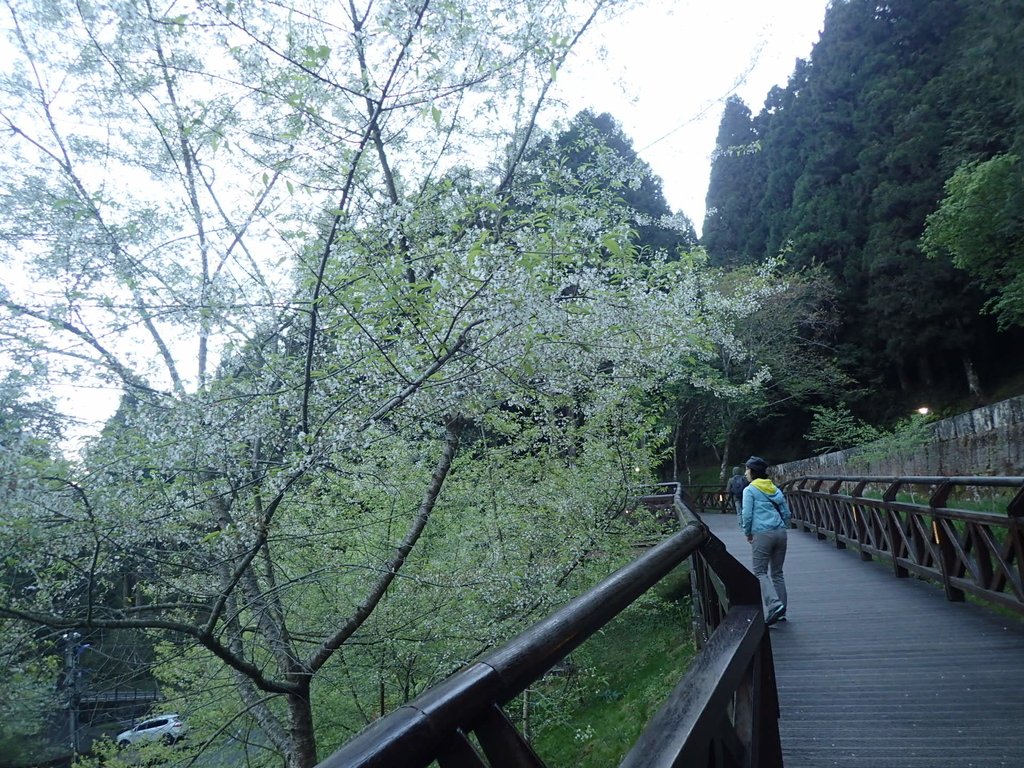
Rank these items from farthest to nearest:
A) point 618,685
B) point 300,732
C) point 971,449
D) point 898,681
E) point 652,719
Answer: point 618,685 < point 971,449 < point 300,732 < point 898,681 < point 652,719

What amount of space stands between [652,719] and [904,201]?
79.9ft

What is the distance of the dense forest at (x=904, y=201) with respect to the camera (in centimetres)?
1568

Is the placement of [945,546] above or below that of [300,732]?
above

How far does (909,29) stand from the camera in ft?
73.3

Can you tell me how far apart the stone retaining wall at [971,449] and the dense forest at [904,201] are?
7.52 metres

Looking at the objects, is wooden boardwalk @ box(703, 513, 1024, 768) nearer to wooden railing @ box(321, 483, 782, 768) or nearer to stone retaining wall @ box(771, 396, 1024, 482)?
wooden railing @ box(321, 483, 782, 768)

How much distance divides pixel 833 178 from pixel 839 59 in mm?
5272

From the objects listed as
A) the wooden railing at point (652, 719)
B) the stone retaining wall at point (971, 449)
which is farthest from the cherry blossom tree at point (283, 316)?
the stone retaining wall at point (971, 449)

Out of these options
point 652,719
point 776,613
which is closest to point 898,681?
point 776,613

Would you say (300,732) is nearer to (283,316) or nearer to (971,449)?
(283,316)

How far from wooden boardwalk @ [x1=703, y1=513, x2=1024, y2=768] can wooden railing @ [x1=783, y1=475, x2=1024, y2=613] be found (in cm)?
25

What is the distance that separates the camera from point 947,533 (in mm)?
5293

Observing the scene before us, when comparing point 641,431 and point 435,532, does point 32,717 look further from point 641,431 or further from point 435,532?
point 641,431

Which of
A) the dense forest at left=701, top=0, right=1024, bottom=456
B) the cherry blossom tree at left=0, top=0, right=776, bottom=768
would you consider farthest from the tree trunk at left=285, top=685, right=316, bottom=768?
the dense forest at left=701, top=0, right=1024, bottom=456
